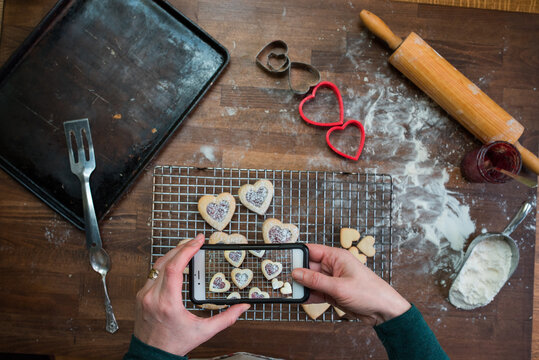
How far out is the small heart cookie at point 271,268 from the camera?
115cm

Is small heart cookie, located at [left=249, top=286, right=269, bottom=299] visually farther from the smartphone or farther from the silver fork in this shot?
the silver fork

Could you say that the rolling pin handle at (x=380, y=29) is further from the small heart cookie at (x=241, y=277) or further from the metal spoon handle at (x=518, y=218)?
the small heart cookie at (x=241, y=277)

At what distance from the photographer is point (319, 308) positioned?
1.24 metres

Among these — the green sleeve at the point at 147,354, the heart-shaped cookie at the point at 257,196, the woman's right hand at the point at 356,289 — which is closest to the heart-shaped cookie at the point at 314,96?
the heart-shaped cookie at the point at 257,196

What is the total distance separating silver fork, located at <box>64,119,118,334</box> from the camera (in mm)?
1196

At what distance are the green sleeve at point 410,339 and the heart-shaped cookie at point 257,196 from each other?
49 centimetres

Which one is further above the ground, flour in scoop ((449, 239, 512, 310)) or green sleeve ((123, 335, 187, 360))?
flour in scoop ((449, 239, 512, 310))

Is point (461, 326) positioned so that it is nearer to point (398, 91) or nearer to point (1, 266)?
point (398, 91)

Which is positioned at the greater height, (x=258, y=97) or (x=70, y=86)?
(x=258, y=97)

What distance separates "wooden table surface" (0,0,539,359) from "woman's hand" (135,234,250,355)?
1.21 feet

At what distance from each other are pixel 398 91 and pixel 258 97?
48cm

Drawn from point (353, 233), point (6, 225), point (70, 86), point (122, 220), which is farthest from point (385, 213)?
point (6, 225)

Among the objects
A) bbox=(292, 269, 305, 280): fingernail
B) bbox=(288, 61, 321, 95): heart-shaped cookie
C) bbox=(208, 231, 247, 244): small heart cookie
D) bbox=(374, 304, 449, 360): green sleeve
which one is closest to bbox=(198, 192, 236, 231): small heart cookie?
bbox=(208, 231, 247, 244): small heart cookie

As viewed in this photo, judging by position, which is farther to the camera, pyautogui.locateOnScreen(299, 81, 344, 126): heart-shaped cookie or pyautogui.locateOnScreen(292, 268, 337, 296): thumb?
pyautogui.locateOnScreen(299, 81, 344, 126): heart-shaped cookie
